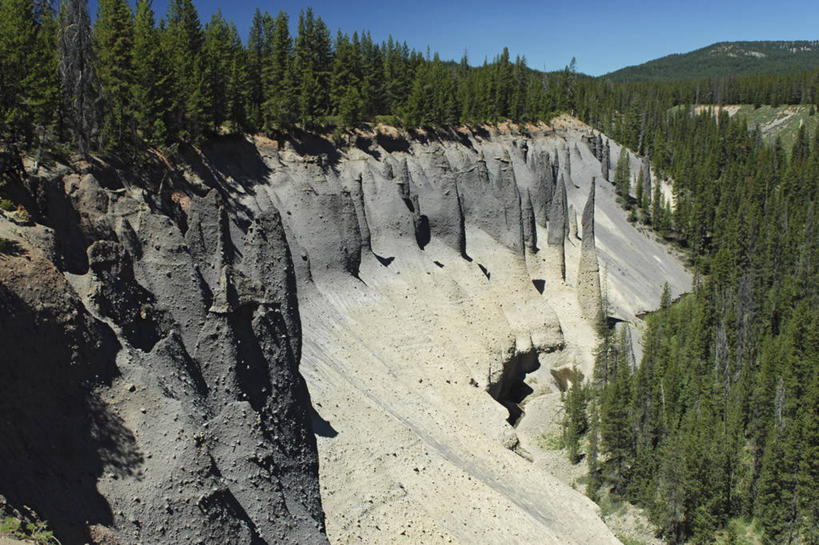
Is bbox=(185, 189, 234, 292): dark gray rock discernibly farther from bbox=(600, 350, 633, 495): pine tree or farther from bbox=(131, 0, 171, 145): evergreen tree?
bbox=(600, 350, 633, 495): pine tree

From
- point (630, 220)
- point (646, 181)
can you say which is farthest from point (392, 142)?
point (646, 181)

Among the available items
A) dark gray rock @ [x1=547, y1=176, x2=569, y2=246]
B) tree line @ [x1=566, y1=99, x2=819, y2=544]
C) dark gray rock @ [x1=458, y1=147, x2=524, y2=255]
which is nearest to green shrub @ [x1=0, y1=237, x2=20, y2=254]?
tree line @ [x1=566, y1=99, x2=819, y2=544]

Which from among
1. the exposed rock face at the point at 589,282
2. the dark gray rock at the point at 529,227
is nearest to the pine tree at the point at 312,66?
the dark gray rock at the point at 529,227

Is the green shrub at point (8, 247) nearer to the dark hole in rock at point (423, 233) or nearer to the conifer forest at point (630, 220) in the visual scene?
the conifer forest at point (630, 220)

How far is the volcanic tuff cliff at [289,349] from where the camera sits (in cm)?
1077

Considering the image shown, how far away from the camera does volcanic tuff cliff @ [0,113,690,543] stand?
10773 millimetres

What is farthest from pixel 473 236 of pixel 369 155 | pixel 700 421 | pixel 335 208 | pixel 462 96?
pixel 462 96

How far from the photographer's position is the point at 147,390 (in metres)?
11.8

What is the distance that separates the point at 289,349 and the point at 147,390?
192 inches

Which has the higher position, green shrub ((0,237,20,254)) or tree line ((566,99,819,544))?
green shrub ((0,237,20,254))

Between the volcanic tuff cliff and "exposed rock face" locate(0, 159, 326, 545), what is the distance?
0.04 meters

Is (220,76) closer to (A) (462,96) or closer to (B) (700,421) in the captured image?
(B) (700,421)

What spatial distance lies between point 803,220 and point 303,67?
62309mm

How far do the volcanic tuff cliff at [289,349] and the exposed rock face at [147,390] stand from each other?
0.13ft
